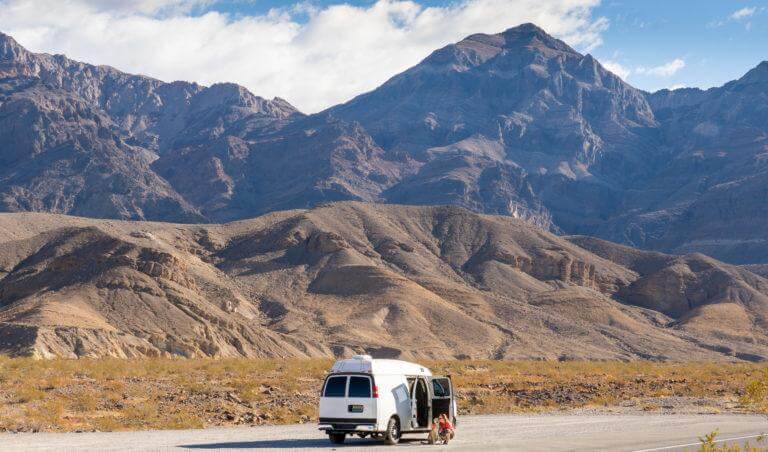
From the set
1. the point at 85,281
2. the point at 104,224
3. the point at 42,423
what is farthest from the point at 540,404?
the point at 104,224

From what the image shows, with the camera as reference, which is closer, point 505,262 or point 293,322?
point 293,322

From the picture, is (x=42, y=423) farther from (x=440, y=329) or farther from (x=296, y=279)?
(x=296, y=279)

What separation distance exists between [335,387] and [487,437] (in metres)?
5.39

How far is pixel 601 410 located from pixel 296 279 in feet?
301

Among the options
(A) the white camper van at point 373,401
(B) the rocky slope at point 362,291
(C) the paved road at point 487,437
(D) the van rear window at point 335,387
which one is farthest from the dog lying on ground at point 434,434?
(B) the rocky slope at point 362,291

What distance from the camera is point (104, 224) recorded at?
147 m

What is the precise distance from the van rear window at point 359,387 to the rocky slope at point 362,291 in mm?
50389

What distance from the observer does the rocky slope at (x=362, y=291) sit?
94.4 metres

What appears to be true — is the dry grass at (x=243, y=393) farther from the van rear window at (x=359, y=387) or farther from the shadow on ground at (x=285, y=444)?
the van rear window at (x=359, y=387)

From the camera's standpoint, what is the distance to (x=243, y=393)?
1596 inches

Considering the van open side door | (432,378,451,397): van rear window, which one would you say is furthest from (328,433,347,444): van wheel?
(432,378,451,397): van rear window

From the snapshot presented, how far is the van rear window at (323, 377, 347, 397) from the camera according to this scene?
87.8ft

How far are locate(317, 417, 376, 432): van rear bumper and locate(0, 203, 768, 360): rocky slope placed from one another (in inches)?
1967

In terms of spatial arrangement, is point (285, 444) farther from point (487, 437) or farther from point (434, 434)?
point (487, 437)
